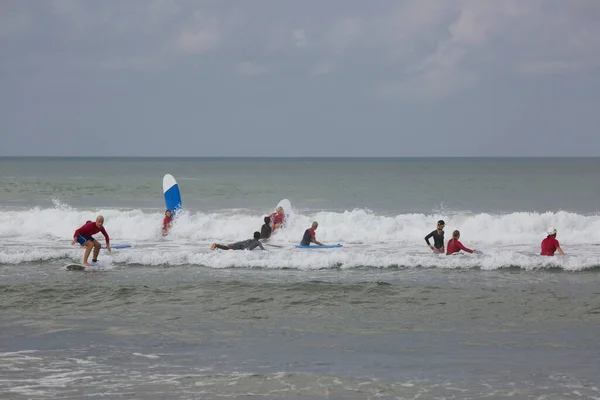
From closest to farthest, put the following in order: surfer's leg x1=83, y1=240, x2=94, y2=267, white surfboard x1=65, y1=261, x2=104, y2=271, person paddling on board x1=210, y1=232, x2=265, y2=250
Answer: white surfboard x1=65, y1=261, x2=104, y2=271, surfer's leg x1=83, y1=240, x2=94, y2=267, person paddling on board x1=210, y1=232, x2=265, y2=250

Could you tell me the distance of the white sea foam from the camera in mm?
17203

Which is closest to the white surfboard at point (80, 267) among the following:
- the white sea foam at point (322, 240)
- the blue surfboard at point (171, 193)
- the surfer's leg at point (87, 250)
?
the surfer's leg at point (87, 250)

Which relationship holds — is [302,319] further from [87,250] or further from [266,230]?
[266,230]

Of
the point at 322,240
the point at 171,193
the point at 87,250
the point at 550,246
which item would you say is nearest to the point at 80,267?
the point at 87,250

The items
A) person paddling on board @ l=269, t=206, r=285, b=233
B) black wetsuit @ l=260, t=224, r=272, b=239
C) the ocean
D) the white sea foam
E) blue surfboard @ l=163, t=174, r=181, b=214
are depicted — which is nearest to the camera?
the ocean

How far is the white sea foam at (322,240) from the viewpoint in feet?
56.4

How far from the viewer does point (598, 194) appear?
4700cm

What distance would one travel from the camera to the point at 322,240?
23625mm

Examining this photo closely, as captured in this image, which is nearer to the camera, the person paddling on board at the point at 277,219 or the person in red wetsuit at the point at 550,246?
the person in red wetsuit at the point at 550,246

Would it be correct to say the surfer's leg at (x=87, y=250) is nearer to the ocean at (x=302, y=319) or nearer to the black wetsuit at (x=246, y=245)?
the ocean at (x=302, y=319)

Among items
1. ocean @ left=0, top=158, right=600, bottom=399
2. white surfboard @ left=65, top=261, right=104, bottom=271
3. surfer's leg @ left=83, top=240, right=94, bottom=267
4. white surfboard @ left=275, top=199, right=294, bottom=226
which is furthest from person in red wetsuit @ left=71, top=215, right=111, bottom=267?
white surfboard @ left=275, top=199, right=294, bottom=226

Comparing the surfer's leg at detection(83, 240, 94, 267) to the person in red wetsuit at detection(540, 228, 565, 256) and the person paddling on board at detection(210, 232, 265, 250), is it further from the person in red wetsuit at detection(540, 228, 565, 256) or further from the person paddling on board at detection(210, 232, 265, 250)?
the person in red wetsuit at detection(540, 228, 565, 256)

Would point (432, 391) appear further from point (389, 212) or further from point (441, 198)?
point (441, 198)

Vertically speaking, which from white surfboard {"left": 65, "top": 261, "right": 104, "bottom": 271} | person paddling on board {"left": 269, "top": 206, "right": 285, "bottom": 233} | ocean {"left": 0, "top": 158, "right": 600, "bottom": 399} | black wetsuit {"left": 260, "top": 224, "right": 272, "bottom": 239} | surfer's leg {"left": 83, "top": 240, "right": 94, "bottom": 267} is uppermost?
person paddling on board {"left": 269, "top": 206, "right": 285, "bottom": 233}
